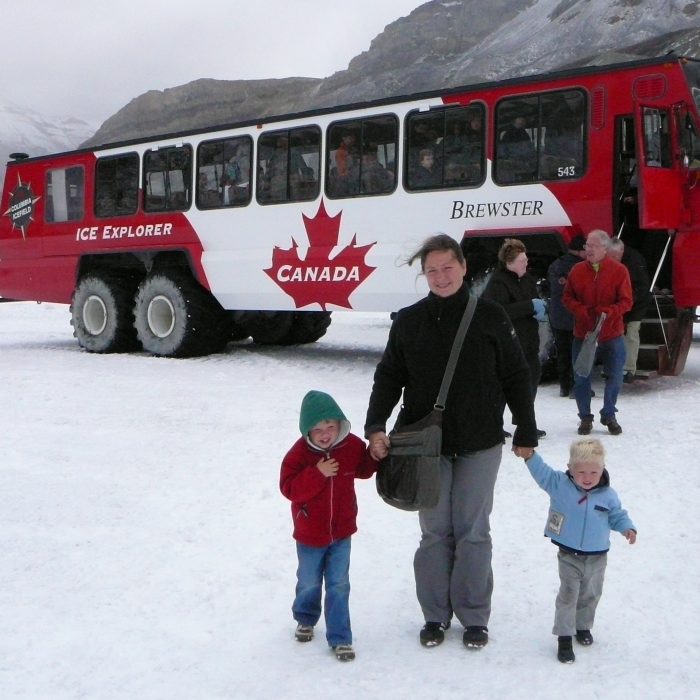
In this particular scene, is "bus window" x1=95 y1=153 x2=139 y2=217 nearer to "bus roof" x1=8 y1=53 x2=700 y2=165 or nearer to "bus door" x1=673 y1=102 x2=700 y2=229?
"bus roof" x1=8 y1=53 x2=700 y2=165

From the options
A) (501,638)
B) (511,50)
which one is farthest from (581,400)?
(511,50)

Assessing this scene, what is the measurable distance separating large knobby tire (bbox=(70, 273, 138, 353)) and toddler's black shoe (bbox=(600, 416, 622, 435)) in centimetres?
755

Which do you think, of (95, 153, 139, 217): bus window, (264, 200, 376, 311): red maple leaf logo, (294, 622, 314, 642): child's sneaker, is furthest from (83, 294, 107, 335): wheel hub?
(294, 622, 314, 642): child's sneaker

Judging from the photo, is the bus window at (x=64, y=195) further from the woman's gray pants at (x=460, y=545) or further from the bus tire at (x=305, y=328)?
the woman's gray pants at (x=460, y=545)


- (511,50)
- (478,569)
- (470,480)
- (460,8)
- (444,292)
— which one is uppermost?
(460,8)

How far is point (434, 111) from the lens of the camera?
9.74m

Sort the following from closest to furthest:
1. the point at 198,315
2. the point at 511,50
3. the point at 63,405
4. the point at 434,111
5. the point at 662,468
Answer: the point at 662,468 < the point at 63,405 < the point at 434,111 < the point at 198,315 < the point at 511,50

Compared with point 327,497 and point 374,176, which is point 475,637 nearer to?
point 327,497

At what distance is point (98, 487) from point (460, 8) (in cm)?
13520

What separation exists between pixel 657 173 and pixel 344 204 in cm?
352

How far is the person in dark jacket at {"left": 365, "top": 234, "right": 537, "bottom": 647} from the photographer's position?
371 cm

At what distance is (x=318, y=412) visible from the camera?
356 centimetres

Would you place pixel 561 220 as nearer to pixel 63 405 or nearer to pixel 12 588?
pixel 63 405

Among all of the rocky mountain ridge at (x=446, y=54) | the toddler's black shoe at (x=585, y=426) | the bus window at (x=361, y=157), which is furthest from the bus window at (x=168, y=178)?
the rocky mountain ridge at (x=446, y=54)
